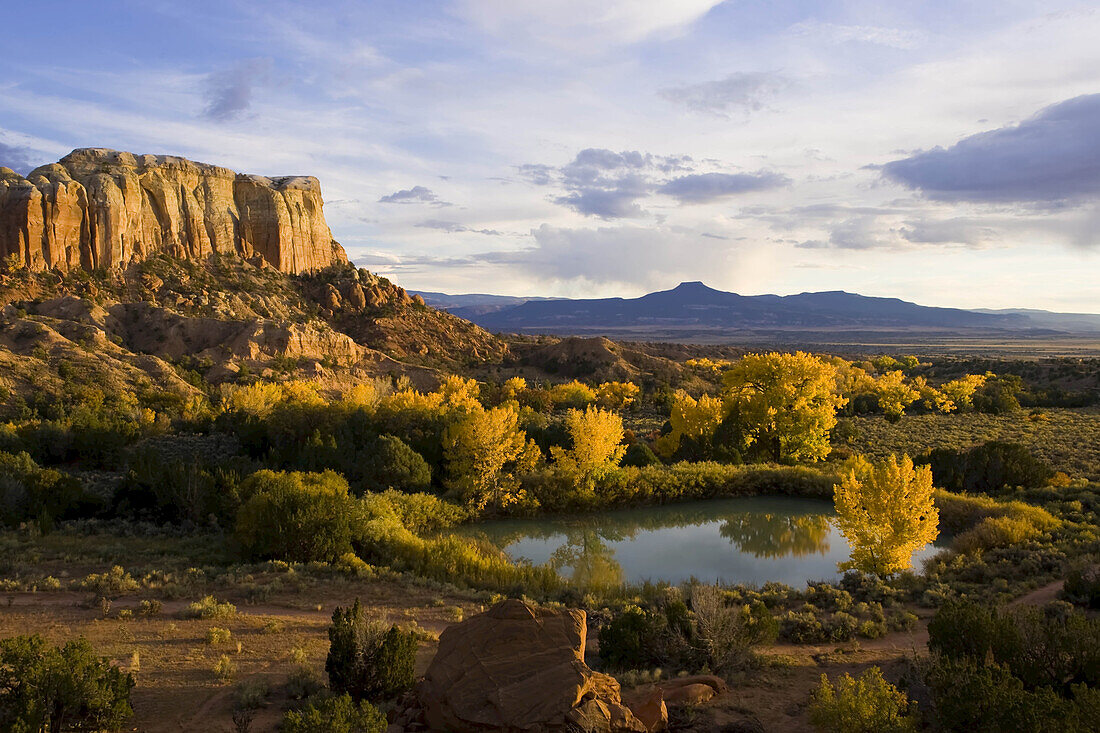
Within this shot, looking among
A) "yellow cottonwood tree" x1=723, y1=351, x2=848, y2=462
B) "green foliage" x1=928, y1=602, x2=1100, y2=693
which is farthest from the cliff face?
"green foliage" x1=928, y1=602, x2=1100, y2=693

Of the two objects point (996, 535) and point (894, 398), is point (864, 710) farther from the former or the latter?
point (894, 398)

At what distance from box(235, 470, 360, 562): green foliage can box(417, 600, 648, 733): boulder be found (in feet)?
31.5

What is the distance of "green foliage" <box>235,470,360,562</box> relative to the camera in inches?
687

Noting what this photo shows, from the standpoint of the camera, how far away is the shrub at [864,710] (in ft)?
24.4

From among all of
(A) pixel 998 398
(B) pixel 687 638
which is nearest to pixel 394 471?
(B) pixel 687 638

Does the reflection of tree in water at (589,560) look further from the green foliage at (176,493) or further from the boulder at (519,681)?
the green foliage at (176,493)

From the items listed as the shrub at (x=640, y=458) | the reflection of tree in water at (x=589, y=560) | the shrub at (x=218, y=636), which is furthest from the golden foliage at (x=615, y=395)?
the shrub at (x=218, y=636)

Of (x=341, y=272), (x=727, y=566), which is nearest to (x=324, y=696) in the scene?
(x=727, y=566)

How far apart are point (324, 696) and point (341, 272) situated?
79.5 metres

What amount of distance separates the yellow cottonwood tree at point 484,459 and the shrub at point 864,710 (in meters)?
18.8

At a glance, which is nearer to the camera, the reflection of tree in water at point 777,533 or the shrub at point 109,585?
the shrub at point 109,585

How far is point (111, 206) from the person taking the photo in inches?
2450

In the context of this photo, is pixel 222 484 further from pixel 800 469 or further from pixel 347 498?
pixel 800 469

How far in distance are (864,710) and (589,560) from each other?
15554 mm
